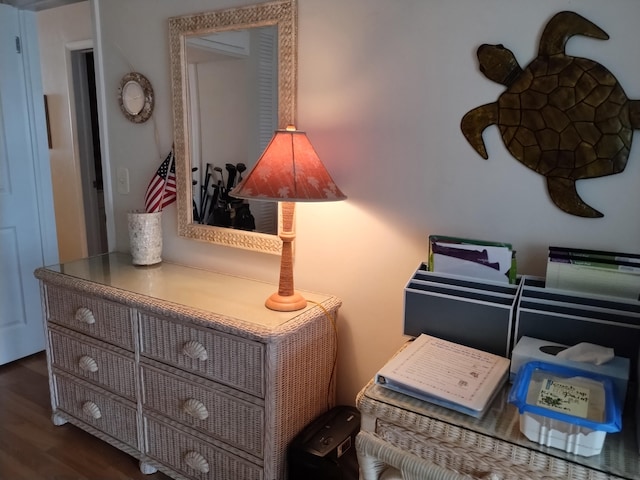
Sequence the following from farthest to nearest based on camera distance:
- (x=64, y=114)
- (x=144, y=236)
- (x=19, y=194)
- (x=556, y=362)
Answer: (x=64, y=114) < (x=19, y=194) < (x=144, y=236) < (x=556, y=362)

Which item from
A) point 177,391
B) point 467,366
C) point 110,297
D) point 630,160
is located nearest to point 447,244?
point 467,366

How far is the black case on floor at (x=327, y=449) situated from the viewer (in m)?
1.48

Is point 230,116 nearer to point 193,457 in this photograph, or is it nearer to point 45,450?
point 193,457

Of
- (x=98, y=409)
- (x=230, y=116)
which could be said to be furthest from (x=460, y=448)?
(x=98, y=409)

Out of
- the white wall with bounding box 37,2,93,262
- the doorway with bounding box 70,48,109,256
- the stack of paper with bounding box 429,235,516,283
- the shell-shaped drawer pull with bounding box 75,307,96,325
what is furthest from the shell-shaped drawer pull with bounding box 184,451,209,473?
the white wall with bounding box 37,2,93,262

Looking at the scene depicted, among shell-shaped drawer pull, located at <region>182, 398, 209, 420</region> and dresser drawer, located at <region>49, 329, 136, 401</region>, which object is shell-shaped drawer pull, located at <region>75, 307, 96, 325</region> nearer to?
dresser drawer, located at <region>49, 329, 136, 401</region>

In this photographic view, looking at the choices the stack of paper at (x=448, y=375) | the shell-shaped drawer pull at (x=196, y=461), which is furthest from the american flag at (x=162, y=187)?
the stack of paper at (x=448, y=375)

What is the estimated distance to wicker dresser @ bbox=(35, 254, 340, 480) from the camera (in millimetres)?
1498

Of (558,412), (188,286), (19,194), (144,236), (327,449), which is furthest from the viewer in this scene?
(19,194)

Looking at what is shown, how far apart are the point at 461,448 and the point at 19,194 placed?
269 centimetres

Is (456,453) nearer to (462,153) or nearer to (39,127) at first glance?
(462,153)

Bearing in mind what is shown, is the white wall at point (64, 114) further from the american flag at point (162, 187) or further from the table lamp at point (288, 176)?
the table lamp at point (288, 176)

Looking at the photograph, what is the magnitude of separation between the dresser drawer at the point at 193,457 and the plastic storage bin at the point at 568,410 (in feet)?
2.98

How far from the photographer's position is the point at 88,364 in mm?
1922
